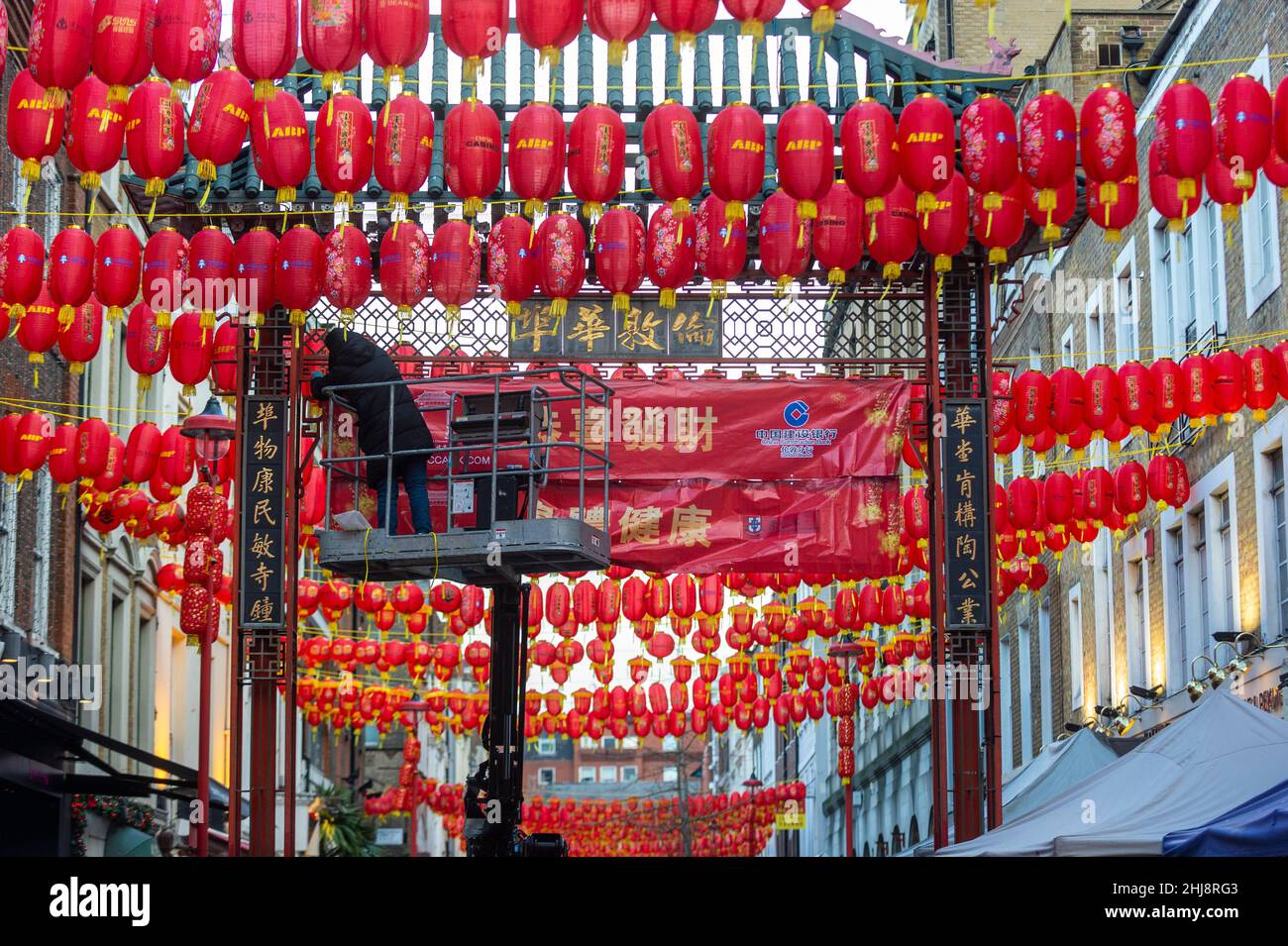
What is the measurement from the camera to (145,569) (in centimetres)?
3206

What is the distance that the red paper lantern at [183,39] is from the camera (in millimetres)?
13492

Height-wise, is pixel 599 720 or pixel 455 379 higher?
pixel 455 379

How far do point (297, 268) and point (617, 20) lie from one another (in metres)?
4.46

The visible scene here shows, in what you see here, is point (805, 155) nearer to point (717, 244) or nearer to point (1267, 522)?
point (717, 244)

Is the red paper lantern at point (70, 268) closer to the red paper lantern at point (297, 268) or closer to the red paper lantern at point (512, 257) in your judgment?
the red paper lantern at point (297, 268)

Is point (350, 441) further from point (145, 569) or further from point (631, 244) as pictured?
point (145, 569)

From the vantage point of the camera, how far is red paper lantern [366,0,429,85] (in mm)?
13555

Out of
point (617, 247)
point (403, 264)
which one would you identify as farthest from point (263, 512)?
point (617, 247)

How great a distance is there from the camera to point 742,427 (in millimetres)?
18188

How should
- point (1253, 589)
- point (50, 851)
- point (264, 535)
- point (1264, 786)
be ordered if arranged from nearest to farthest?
point (1264, 786) < point (264, 535) < point (1253, 589) < point (50, 851)

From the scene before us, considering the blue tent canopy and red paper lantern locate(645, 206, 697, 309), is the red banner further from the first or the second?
the blue tent canopy

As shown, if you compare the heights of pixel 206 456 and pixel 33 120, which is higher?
pixel 33 120

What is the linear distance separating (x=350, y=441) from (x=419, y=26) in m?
4.69

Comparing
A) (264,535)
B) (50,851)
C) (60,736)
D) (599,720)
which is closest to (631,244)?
(264,535)
